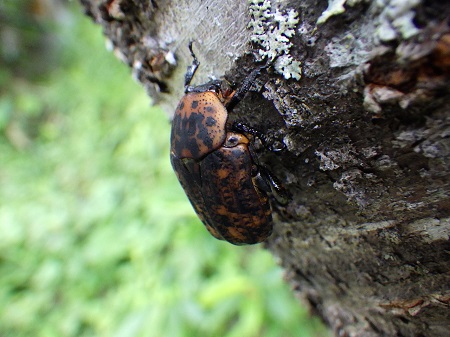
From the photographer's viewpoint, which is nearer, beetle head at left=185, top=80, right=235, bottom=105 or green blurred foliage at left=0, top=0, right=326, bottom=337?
beetle head at left=185, top=80, right=235, bottom=105

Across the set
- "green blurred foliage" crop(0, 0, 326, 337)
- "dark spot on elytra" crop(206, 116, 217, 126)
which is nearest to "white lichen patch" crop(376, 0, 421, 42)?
"dark spot on elytra" crop(206, 116, 217, 126)

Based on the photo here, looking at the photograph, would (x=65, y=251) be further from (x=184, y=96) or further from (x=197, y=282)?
(x=184, y=96)

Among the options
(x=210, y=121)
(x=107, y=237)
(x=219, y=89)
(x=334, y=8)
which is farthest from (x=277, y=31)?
(x=107, y=237)

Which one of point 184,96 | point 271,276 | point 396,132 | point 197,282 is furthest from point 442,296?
point 197,282

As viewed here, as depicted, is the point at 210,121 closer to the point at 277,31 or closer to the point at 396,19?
the point at 277,31

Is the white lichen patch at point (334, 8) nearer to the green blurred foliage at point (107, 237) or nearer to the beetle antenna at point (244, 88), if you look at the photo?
the beetle antenna at point (244, 88)

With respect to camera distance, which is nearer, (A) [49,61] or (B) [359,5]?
(B) [359,5]

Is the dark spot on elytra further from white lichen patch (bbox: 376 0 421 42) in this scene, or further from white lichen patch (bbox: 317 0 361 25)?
white lichen patch (bbox: 376 0 421 42)
